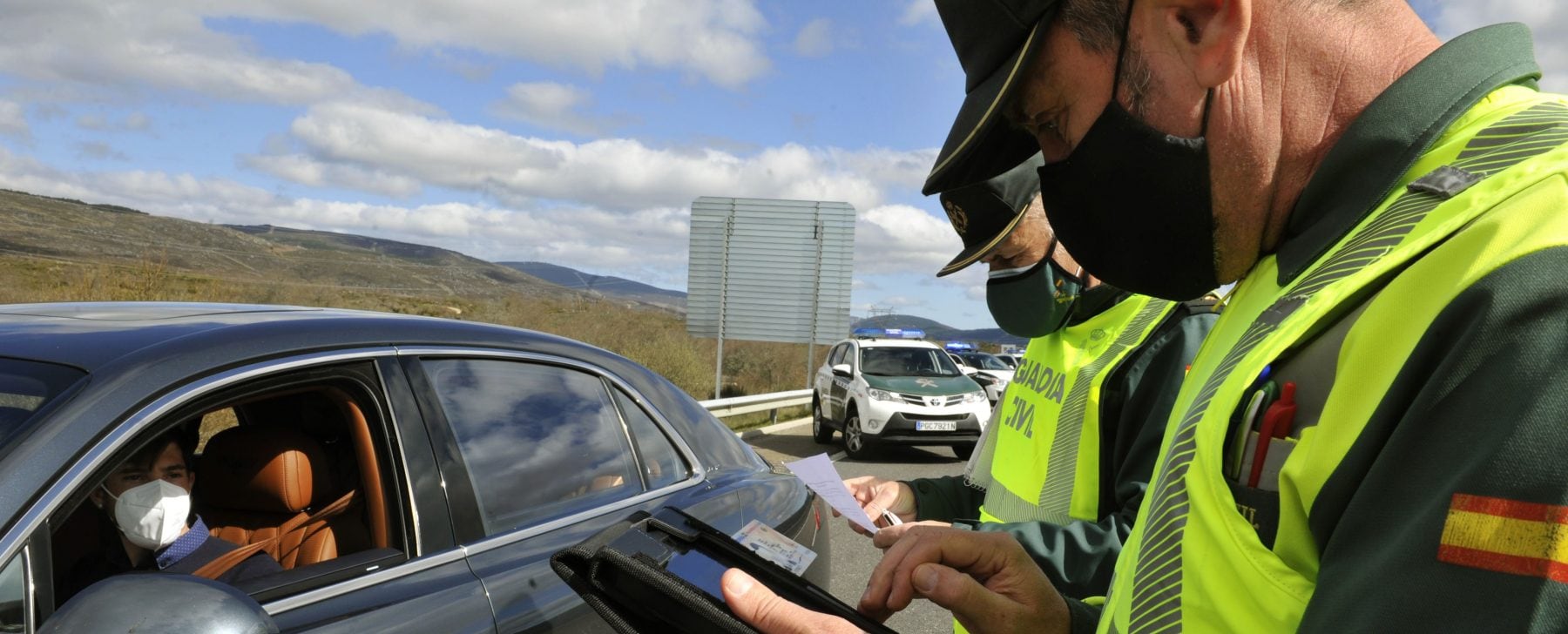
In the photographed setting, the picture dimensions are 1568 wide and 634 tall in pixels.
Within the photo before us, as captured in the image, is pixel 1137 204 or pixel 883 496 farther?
pixel 883 496

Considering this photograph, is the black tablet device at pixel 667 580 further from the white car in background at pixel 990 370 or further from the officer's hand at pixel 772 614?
the white car in background at pixel 990 370

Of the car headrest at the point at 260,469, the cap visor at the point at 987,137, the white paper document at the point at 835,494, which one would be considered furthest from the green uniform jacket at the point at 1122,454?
the car headrest at the point at 260,469

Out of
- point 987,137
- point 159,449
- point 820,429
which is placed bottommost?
point 820,429

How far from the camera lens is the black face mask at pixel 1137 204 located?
3.64ft

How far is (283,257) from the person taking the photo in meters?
62.8

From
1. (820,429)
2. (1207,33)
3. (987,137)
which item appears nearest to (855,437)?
(820,429)

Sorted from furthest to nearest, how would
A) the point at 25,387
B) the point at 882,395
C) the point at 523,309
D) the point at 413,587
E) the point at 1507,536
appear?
the point at 523,309, the point at 882,395, the point at 413,587, the point at 25,387, the point at 1507,536

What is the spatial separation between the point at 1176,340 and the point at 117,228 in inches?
2363

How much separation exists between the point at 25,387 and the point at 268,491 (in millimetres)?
875

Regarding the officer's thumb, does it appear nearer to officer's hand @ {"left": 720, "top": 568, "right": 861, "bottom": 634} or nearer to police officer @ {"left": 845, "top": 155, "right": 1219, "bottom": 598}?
officer's hand @ {"left": 720, "top": 568, "right": 861, "bottom": 634}

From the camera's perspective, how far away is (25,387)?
1836 mm

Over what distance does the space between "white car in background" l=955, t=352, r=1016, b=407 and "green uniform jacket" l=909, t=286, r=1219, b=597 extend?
49.0ft

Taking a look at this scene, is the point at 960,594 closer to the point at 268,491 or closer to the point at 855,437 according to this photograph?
the point at 268,491

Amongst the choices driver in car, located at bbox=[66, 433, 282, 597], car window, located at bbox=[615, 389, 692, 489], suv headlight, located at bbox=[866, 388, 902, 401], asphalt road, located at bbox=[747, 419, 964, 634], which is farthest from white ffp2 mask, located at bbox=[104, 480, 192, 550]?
suv headlight, located at bbox=[866, 388, 902, 401]
